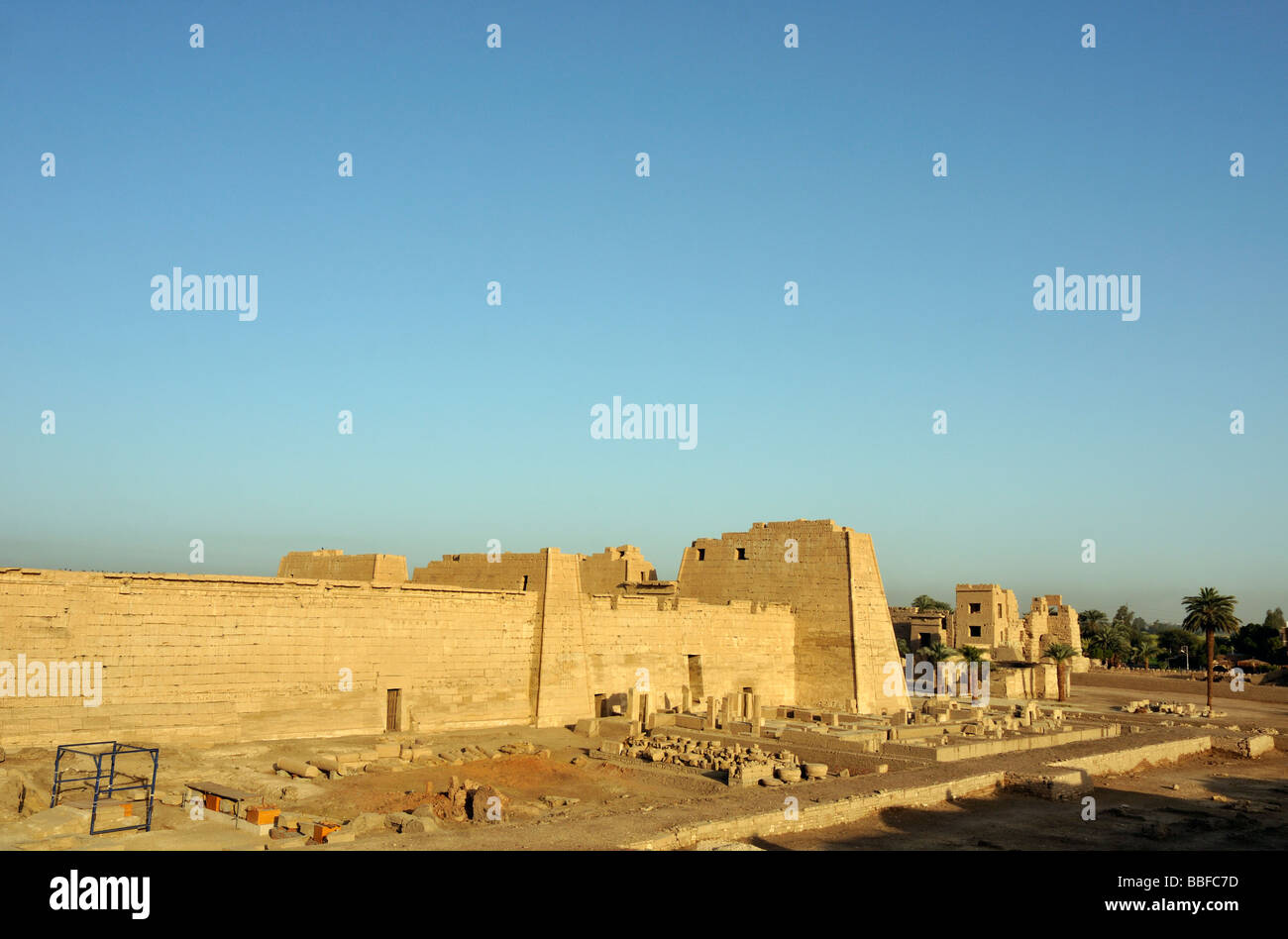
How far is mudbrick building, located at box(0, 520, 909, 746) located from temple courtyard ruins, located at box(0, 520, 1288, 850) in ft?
0.22

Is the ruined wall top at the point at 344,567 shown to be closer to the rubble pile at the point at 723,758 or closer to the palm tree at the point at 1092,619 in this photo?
the rubble pile at the point at 723,758

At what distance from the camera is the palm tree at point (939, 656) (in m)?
48.7

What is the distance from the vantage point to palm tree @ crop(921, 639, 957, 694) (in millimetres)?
48656

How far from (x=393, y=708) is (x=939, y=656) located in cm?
3631

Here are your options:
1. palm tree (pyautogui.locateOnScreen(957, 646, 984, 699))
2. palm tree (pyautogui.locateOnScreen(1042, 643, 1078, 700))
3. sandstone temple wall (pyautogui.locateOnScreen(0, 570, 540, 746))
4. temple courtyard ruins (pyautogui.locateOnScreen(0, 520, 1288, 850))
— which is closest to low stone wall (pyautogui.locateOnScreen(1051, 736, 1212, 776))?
temple courtyard ruins (pyautogui.locateOnScreen(0, 520, 1288, 850))

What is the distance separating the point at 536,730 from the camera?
2822 centimetres

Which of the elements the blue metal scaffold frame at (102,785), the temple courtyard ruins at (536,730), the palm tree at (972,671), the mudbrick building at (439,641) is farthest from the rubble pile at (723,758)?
the palm tree at (972,671)

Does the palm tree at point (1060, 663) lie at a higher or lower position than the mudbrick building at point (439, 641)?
lower

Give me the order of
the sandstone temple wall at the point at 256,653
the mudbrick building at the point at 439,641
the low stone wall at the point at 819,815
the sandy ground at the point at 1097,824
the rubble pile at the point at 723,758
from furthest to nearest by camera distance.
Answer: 1. the rubble pile at the point at 723,758
2. the mudbrick building at the point at 439,641
3. the sandstone temple wall at the point at 256,653
4. the sandy ground at the point at 1097,824
5. the low stone wall at the point at 819,815

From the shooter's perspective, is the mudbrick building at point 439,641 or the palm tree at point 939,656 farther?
the palm tree at point 939,656

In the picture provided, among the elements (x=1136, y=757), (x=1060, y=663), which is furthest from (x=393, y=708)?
(x=1060, y=663)

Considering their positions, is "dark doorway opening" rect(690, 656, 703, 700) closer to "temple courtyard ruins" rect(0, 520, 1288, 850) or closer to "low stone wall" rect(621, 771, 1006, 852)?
"temple courtyard ruins" rect(0, 520, 1288, 850)

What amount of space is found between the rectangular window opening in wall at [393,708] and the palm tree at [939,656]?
30296 millimetres
